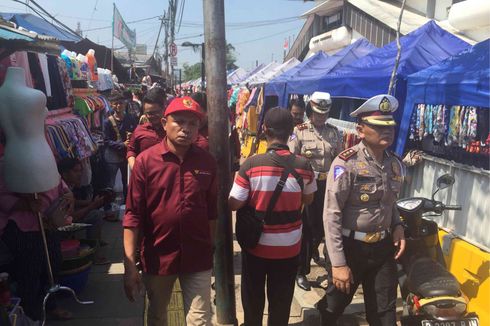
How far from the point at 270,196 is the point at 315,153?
1740 millimetres

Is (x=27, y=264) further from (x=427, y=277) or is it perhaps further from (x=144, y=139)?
(x=427, y=277)

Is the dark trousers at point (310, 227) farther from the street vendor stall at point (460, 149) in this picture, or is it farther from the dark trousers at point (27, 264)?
the dark trousers at point (27, 264)

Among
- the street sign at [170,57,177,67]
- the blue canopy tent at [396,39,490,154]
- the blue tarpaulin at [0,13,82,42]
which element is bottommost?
the blue canopy tent at [396,39,490,154]

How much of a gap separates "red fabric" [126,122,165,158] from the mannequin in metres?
0.89

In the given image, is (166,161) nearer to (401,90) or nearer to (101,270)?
(101,270)

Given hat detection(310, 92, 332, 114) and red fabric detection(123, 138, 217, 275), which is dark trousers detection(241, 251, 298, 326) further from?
hat detection(310, 92, 332, 114)

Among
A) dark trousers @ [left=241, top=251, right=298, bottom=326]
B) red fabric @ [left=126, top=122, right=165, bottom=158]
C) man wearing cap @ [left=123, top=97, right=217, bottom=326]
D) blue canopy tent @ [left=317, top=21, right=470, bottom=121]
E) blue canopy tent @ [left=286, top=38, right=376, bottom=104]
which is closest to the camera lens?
man wearing cap @ [left=123, top=97, right=217, bottom=326]

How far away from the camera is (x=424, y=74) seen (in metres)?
4.34

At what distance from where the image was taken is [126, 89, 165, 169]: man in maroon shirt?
12.4 feet

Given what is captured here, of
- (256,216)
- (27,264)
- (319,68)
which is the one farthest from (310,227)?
(319,68)

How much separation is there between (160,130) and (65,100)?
85.8 inches

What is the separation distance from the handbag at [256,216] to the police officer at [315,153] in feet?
5.06

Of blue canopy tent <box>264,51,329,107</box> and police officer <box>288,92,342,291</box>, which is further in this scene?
blue canopy tent <box>264,51,329,107</box>

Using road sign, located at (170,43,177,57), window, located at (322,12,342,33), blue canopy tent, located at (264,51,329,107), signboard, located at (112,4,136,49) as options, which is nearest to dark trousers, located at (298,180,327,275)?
blue canopy tent, located at (264,51,329,107)
